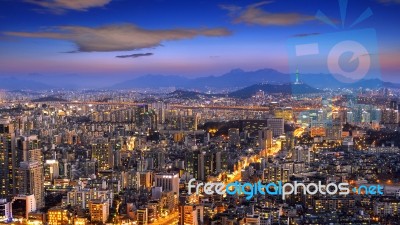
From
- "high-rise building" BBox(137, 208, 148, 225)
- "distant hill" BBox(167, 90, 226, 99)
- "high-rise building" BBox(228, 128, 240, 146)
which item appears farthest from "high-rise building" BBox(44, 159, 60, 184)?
"high-rise building" BBox(228, 128, 240, 146)

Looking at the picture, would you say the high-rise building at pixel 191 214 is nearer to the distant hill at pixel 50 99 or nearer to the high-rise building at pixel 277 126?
the high-rise building at pixel 277 126

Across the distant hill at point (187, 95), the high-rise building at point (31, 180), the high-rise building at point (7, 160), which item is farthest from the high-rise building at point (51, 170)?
the distant hill at point (187, 95)

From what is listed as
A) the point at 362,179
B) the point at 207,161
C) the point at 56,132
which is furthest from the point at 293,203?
Answer: the point at 56,132

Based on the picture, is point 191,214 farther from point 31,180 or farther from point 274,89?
point 274,89

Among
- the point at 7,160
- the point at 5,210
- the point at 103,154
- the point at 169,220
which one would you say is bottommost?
the point at 169,220

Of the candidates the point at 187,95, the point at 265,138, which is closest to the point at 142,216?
the point at 187,95

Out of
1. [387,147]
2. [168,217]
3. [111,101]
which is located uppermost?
[111,101]

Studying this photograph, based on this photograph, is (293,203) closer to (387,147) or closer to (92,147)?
(387,147)

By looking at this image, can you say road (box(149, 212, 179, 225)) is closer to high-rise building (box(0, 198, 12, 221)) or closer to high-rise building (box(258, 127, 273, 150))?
high-rise building (box(0, 198, 12, 221))
